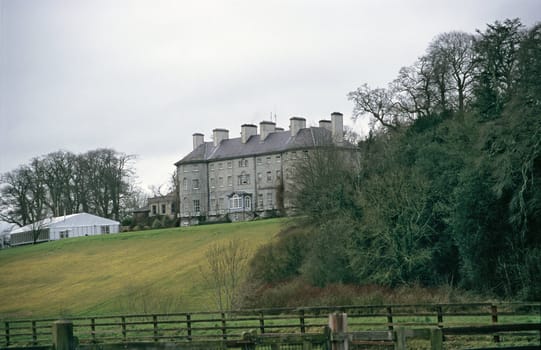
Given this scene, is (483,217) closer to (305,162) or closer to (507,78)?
(507,78)

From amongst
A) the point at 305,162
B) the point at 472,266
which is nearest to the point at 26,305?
the point at 305,162

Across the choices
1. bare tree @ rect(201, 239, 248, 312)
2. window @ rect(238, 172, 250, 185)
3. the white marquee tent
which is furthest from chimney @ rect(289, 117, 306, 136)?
bare tree @ rect(201, 239, 248, 312)

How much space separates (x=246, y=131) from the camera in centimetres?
10244

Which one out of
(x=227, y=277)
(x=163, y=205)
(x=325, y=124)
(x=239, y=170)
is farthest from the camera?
(x=163, y=205)

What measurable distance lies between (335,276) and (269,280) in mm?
5718

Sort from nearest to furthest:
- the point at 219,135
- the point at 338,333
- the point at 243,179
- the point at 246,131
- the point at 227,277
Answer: the point at 338,333, the point at 227,277, the point at 243,179, the point at 246,131, the point at 219,135

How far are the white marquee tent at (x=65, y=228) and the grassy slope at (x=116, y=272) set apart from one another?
43.7 feet

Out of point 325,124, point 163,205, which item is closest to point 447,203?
point 325,124

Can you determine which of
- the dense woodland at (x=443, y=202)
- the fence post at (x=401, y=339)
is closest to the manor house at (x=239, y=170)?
the dense woodland at (x=443, y=202)

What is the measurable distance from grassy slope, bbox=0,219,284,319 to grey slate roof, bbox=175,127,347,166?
Result: 66.5ft

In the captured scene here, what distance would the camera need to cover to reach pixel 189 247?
6875 centimetres

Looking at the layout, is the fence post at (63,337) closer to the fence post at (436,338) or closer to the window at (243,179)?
the fence post at (436,338)

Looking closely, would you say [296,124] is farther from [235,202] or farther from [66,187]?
[66,187]

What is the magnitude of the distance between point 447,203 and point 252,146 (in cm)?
6194
